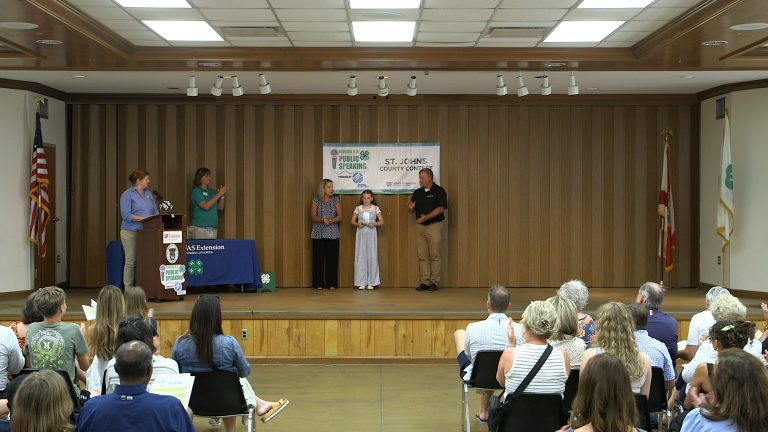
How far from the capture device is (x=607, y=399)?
10.6 ft

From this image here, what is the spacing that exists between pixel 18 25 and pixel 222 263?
423 cm

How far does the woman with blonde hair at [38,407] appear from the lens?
3.23 metres

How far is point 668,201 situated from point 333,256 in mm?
4458

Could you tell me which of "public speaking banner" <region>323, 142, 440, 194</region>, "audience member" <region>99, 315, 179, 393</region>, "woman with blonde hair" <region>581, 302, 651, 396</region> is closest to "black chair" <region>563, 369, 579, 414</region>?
"woman with blonde hair" <region>581, 302, 651, 396</region>

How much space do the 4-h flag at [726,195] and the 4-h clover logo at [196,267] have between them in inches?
248

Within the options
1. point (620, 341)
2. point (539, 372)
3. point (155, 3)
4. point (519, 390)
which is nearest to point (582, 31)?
point (155, 3)

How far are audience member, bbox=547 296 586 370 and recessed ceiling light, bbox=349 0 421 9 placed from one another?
312 centimetres

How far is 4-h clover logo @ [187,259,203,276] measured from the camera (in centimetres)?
1070

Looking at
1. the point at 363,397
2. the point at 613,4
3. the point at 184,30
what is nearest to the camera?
the point at 613,4

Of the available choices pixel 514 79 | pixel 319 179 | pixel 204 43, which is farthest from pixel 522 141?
pixel 204 43

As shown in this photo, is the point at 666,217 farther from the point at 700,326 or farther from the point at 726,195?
the point at 700,326

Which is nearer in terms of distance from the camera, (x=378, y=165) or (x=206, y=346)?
(x=206, y=346)

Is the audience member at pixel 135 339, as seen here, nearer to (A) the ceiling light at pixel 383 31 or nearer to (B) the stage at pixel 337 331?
(A) the ceiling light at pixel 383 31

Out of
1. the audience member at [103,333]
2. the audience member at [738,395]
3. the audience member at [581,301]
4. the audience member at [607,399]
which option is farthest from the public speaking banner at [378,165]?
the audience member at [738,395]
